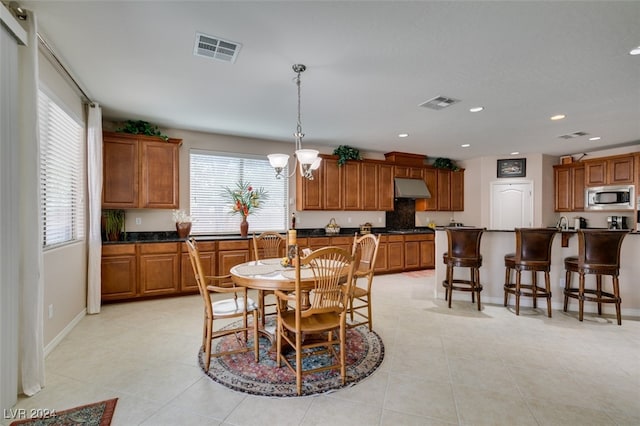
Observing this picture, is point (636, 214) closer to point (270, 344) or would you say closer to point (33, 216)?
point (270, 344)

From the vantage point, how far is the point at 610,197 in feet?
18.7

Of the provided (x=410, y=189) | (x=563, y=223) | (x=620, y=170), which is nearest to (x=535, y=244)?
(x=410, y=189)

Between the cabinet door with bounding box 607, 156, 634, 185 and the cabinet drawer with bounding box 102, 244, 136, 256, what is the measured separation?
8439 millimetres

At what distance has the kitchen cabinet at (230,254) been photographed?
476 centimetres

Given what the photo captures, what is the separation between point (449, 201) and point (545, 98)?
405 cm

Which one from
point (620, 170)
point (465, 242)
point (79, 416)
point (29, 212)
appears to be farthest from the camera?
point (620, 170)

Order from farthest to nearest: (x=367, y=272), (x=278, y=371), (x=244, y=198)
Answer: (x=244, y=198)
(x=367, y=272)
(x=278, y=371)

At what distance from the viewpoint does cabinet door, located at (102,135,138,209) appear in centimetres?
424

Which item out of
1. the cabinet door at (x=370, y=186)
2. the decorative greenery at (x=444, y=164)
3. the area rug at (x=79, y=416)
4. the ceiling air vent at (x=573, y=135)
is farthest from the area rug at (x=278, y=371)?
the decorative greenery at (x=444, y=164)

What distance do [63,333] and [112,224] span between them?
1.76 m

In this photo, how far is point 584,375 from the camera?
7.83ft

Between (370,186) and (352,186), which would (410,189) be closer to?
(370,186)

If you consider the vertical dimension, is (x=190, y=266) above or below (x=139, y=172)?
below

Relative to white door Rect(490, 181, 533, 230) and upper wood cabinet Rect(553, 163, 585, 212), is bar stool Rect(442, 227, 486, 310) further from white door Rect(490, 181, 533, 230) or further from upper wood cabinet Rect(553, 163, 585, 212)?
upper wood cabinet Rect(553, 163, 585, 212)
